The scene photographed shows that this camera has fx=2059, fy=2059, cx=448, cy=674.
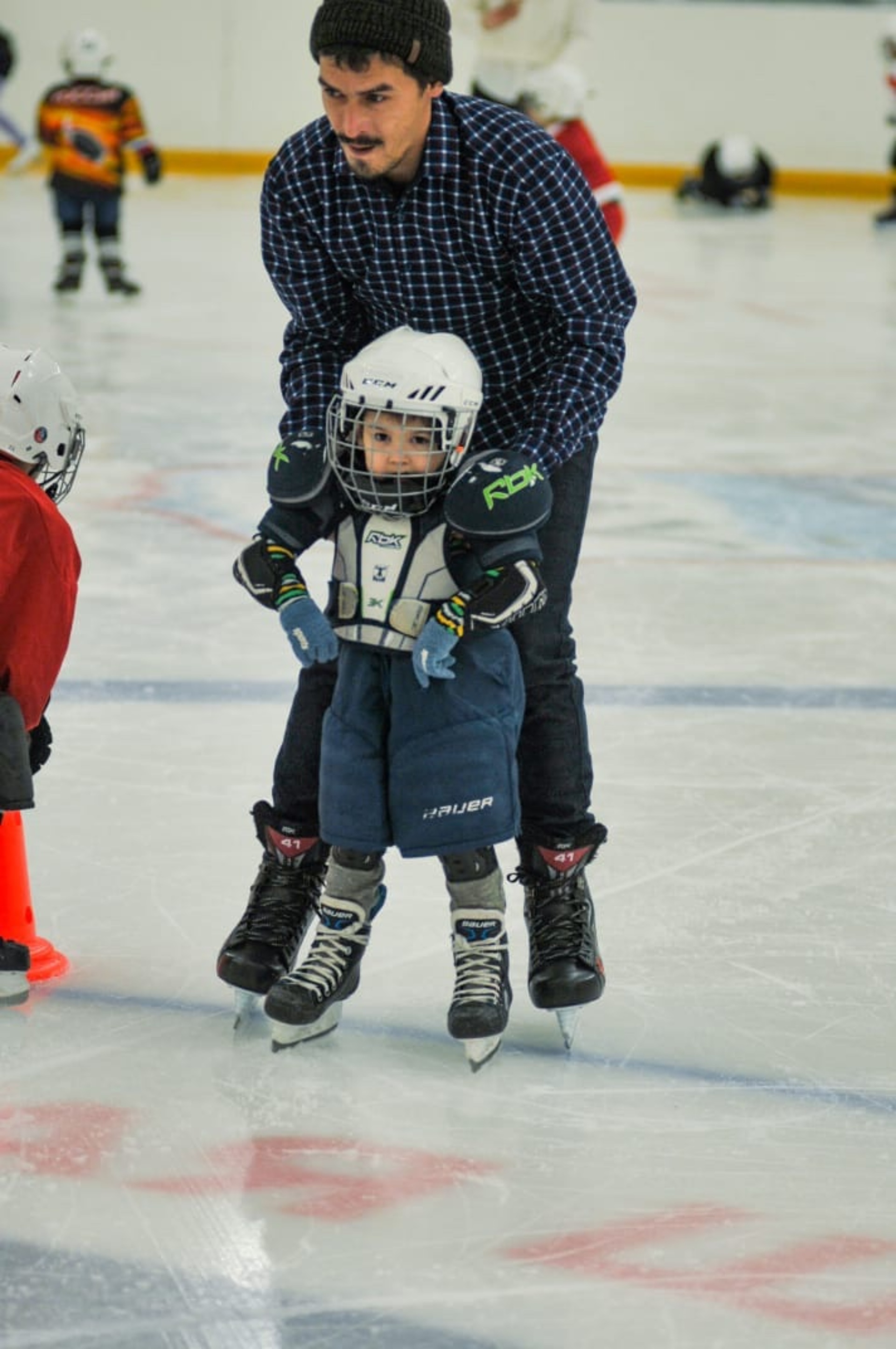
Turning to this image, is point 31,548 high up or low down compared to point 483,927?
up

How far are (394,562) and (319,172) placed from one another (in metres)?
0.46

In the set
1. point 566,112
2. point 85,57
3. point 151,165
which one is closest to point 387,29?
point 566,112

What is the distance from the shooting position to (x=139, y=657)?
13.0ft

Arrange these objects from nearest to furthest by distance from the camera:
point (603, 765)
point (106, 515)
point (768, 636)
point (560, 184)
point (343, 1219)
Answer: point (343, 1219)
point (560, 184)
point (603, 765)
point (768, 636)
point (106, 515)

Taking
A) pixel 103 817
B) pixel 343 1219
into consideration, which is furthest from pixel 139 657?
pixel 343 1219

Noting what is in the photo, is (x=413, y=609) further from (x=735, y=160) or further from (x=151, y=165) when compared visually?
(x=735, y=160)

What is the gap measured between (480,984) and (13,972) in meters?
0.57

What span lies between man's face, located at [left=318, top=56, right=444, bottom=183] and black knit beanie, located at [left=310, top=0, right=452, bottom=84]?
18 mm

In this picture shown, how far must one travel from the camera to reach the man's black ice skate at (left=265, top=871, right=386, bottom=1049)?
2.36m

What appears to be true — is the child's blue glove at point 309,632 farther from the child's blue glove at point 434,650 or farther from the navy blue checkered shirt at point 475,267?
the navy blue checkered shirt at point 475,267

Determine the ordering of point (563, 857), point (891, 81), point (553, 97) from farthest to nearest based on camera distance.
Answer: point (891, 81)
point (553, 97)
point (563, 857)

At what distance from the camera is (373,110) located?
221 centimetres

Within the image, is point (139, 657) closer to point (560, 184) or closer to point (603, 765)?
point (603, 765)

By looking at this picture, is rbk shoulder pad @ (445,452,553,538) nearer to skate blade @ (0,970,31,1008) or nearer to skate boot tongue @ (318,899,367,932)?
skate boot tongue @ (318,899,367,932)
